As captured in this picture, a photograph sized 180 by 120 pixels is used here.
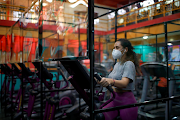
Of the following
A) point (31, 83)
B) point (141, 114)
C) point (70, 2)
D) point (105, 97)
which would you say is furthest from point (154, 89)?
point (31, 83)

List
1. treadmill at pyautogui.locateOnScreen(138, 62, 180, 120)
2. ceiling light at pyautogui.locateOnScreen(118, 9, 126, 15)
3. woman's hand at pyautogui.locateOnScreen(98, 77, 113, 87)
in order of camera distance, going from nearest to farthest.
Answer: woman's hand at pyautogui.locateOnScreen(98, 77, 113, 87)
treadmill at pyautogui.locateOnScreen(138, 62, 180, 120)
ceiling light at pyautogui.locateOnScreen(118, 9, 126, 15)

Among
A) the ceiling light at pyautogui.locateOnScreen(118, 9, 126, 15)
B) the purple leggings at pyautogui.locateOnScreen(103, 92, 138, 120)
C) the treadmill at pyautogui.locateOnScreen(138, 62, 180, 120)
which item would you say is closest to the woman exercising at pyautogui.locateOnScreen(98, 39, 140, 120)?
the purple leggings at pyautogui.locateOnScreen(103, 92, 138, 120)

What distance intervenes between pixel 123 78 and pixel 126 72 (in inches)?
2.0

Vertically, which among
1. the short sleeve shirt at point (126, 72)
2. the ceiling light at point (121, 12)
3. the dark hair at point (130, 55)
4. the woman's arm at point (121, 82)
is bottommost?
the woman's arm at point (121, 82)

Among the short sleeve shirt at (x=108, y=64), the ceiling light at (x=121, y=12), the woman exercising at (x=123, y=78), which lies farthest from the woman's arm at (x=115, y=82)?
the ceiling light at (x=121, y=12)

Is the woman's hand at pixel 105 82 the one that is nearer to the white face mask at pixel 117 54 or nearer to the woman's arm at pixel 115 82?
the woman's arm at pixel 115 82

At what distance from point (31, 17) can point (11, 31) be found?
1632 millimetres

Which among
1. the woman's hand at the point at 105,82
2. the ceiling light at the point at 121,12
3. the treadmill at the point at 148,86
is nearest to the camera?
the woman's hand at the point at 105,82

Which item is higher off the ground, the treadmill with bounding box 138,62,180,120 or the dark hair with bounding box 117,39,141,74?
the dark hair with bounding box 117,39,141,74

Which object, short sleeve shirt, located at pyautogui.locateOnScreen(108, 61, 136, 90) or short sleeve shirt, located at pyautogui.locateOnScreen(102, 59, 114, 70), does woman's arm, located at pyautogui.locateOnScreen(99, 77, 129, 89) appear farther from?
short sleeve shirt, located at pyautogui.locateOnScreen(102, 59, 114, 70)

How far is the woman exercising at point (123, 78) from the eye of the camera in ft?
4.17

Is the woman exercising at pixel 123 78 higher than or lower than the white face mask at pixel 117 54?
lower

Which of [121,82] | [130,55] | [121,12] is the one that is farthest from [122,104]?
[121,12]

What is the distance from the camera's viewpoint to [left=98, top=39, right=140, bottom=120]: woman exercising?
1272mm
